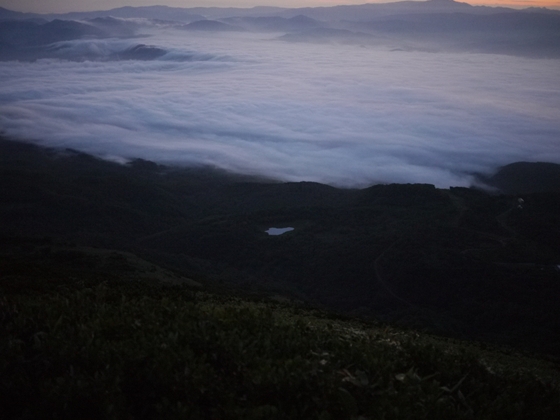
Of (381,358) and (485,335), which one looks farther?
(485,335)

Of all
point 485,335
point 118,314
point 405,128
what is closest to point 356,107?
point 405,128

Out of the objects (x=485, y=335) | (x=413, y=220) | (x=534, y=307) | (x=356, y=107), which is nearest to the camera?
(x=485, y=335)

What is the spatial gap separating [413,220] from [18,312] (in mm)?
56461

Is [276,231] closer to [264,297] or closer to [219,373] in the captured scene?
[264,297]

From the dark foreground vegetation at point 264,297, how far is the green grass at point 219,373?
0.08 feet

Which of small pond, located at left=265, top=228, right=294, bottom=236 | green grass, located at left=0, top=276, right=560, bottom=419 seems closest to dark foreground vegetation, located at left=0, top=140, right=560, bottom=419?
green grass, located at left=0, top=276, right=560, bottom=419

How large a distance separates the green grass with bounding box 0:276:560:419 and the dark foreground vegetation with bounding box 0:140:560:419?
0.03 metres

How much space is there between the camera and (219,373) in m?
6.69

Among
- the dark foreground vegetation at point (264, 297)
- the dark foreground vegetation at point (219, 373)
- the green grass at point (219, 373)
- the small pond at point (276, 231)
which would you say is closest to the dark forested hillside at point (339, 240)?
the dark foreground vegetation at point (264, 297)

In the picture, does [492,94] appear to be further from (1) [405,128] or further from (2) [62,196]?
(2) [62,196]

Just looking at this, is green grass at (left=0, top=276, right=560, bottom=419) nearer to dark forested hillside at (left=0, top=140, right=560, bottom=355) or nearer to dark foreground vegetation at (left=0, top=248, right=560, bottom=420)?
dark foreground vegetation at (left=0, top=248, right=560, bottom=420)

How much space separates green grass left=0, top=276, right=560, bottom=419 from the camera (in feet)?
19.3

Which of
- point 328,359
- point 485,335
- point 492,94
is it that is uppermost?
point 492,94

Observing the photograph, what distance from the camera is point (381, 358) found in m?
7.32
